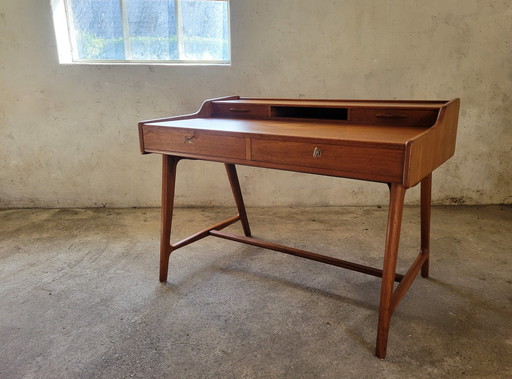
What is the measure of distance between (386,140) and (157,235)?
2.06 meters

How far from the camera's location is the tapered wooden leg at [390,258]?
147 centimetres

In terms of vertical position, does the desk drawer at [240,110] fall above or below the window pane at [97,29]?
below

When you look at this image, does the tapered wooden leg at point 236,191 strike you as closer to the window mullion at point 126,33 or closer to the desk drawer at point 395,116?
the desk drawer at point 395,116

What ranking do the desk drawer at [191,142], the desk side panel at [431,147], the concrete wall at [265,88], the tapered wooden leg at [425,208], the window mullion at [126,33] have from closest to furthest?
the desk side panel at [431,147], the desk drawer at [191,142], the tapered wooden leg at [425,208], the concrete wall at [265,88], the window mullion at [126,33]

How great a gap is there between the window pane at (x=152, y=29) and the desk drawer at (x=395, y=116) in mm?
2050

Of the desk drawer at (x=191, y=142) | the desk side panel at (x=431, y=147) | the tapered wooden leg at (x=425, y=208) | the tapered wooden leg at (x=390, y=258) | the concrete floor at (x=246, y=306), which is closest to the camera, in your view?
the desk side panel at (x=431, y=147)

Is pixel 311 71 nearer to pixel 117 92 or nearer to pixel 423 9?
pixel 423 9

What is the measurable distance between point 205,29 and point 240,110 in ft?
4.56

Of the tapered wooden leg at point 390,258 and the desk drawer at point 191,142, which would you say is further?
the desk drawer at point 191,142

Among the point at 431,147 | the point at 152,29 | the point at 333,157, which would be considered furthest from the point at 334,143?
the point at 152,29

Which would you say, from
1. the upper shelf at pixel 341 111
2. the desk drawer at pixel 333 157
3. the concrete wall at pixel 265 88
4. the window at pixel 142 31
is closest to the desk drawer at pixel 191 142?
the desk drawer at pixel 333 157

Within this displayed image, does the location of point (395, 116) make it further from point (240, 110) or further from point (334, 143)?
point (240, 110)

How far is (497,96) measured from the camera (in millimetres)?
3270

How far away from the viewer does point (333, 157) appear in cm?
152
